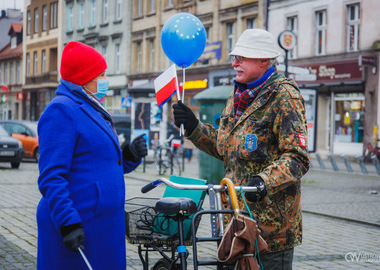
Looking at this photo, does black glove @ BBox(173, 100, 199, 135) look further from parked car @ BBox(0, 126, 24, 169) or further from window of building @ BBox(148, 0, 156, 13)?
window of building @ BBox(148, 0, 156, 13)

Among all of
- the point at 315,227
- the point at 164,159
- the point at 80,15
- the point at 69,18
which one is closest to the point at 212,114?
the point at 164,159

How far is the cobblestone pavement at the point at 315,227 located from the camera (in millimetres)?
7027

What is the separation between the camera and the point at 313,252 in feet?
25.0

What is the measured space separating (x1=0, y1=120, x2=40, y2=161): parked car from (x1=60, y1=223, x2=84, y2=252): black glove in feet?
69.3

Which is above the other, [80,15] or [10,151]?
[80,15]

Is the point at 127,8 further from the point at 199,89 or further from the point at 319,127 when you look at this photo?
the point at 319,127

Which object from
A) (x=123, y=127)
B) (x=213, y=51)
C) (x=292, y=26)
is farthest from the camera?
(x=213, y=51)

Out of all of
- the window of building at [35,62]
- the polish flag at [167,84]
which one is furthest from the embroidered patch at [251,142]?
the window of building at [35,62]

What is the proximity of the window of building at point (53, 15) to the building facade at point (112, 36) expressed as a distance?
5.31 metres

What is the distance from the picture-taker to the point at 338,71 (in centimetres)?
2675

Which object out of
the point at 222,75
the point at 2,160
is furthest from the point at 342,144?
the point at 2,160

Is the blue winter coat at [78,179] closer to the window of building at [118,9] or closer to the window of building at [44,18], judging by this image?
the window of building at [118,9]

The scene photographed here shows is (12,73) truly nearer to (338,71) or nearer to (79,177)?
(338,71)

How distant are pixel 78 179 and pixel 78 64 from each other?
0.62 meters
